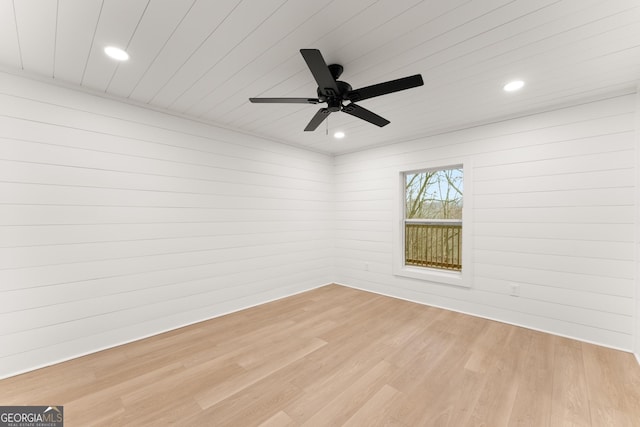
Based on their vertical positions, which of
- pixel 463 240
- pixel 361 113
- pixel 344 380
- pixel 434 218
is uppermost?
pixel 361 113

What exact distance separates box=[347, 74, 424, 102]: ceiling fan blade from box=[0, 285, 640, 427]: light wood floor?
90.5 inches

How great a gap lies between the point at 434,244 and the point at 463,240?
661 mm

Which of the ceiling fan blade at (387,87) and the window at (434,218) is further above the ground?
the ceiling fan blade at (387,87)

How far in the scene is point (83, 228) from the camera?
257 cm

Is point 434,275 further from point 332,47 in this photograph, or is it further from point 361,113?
point 332,47

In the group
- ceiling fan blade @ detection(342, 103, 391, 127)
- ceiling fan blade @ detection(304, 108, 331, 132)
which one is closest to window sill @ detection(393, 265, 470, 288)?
ceiling fan blade @ detection(342, 103, 391, 127)

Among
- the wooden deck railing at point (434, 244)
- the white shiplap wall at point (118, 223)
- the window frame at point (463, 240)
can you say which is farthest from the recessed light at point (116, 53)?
the wooden deck railing at point (434, 244)

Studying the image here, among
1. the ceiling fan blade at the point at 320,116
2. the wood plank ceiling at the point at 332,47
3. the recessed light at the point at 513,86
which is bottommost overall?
the ceiling fan blade at the point at 320,116

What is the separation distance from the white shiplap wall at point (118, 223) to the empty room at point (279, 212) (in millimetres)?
22

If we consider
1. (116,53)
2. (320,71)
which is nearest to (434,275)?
(320,71)

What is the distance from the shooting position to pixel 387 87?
184 centimetres

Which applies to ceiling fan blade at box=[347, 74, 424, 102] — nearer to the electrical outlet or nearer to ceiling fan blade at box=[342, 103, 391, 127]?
ceiling fan blade at box=[342, 103, 391, 127]

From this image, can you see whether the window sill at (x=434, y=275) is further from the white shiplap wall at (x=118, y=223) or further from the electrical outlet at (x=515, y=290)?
the white shiplap wall at (x=118, y=223)

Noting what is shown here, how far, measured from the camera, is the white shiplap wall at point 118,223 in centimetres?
227
